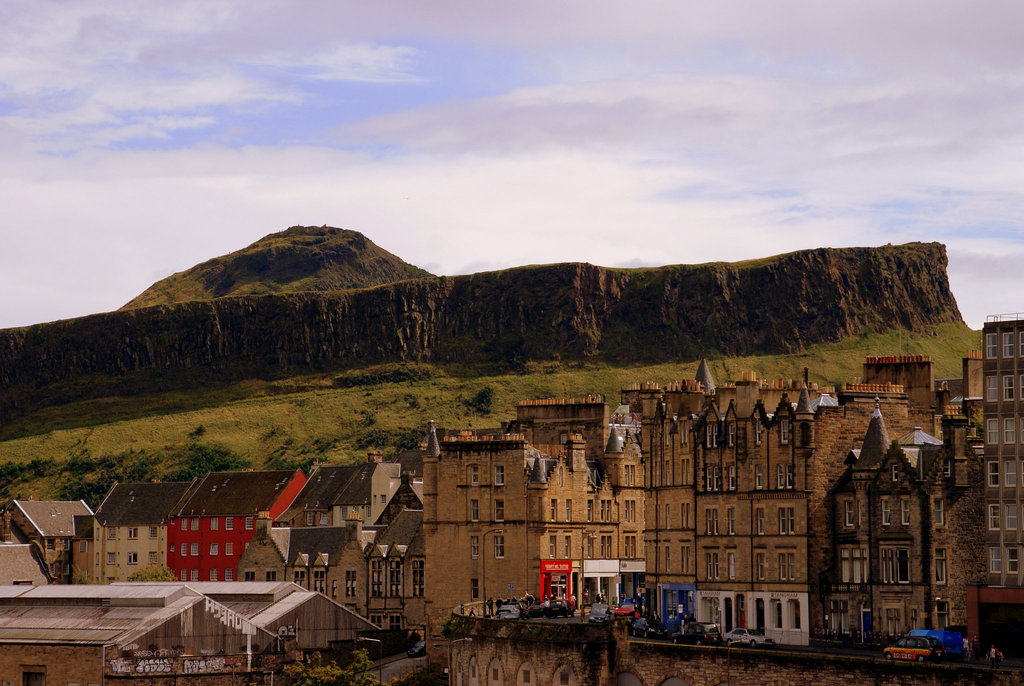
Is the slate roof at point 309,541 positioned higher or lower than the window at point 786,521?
lower

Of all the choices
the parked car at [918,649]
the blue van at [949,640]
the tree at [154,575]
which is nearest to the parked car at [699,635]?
the blue van at [949,640]

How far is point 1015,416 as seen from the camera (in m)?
83.4

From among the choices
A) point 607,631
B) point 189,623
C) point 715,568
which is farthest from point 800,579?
point 189,623

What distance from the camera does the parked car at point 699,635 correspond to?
84812mm

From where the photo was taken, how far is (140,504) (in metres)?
164

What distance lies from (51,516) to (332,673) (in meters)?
75.5

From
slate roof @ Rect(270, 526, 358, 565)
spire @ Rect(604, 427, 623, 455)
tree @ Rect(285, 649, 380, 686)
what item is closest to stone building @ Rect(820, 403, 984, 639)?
spire @ Rect(604, 427, 623, 455)

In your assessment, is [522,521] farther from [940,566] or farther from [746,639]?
[940,566]

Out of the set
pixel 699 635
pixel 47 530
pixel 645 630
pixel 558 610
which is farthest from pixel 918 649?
pixel 47 530

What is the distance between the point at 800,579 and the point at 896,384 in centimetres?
1596

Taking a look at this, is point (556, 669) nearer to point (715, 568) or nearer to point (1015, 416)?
point (715, 568)

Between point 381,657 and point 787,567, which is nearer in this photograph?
point 787,567

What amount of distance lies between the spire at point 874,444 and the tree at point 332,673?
32.3m

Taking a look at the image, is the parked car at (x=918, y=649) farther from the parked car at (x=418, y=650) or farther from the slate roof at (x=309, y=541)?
the slate roof at (x=309, y=541)
